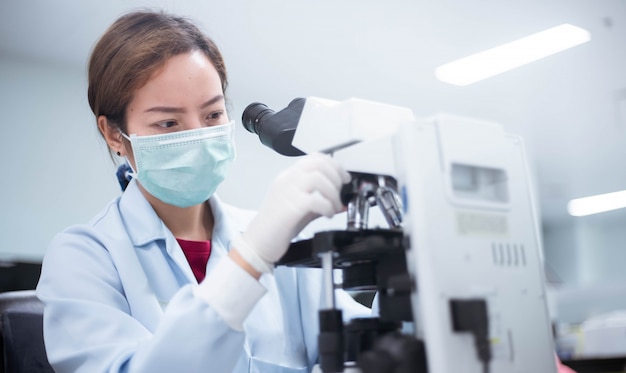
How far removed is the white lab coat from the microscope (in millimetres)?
195

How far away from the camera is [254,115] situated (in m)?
1.28

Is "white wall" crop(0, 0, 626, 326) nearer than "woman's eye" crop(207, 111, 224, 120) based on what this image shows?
No

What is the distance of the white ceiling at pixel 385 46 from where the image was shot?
4035 mm

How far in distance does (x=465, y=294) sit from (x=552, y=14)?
4009 mm

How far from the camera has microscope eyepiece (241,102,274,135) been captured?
127 cm

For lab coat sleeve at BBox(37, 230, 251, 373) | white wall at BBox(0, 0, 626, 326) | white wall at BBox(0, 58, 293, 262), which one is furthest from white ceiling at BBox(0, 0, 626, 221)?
lab coat sleeve at BBox(37, 230, 251, 373)

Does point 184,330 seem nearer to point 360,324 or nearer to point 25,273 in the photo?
point 360,324

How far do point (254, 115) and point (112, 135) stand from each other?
50 cm

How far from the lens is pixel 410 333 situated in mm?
862

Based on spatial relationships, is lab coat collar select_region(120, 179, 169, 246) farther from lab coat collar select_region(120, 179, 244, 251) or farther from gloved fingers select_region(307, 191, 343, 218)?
gloved fingers select_region(307, 191, 343, 218)

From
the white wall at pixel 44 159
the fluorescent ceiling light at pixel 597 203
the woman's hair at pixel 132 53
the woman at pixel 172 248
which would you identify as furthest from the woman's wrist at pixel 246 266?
the fluorescent ceiling light at pixel 597 203

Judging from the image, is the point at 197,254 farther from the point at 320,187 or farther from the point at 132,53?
the point at 320,187

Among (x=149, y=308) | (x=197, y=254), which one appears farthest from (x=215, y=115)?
(x=149, y=308)

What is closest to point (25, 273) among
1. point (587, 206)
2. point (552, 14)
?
point (552, 14)
